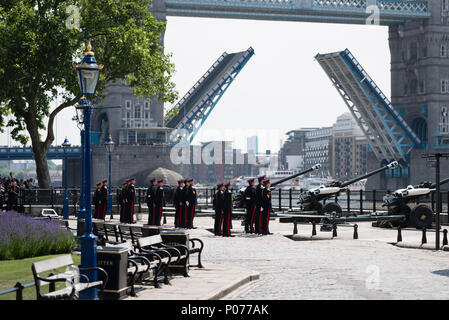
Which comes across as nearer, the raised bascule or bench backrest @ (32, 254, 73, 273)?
bench backrest @ (32, 254, 73, 273)

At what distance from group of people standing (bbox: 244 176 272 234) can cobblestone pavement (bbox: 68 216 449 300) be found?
0.43m

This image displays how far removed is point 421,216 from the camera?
25734mm

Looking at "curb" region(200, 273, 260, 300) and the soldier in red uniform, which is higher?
the soldier in red uniform

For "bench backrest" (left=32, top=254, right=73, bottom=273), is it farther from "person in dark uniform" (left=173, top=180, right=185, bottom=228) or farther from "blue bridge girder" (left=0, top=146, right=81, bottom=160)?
"blue bridge girder" (left=0, top=146, right=81, bottom=160)

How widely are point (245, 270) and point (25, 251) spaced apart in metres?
4.98

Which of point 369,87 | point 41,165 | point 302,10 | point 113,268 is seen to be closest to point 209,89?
point 369,87

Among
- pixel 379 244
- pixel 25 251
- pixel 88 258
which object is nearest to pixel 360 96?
pixel 379 244

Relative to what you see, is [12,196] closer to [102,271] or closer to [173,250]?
[173,250]

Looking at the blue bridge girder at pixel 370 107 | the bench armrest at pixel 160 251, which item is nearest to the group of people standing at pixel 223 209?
the bench armrest at pixel 160 251

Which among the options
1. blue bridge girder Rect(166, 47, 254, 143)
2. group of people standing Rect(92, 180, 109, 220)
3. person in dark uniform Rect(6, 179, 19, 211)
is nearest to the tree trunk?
person in dark uniform Rect(6, 179, 19, 211)

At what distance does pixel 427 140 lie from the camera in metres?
92.9

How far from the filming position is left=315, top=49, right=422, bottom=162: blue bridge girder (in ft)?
187
